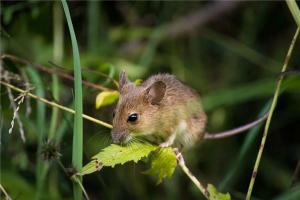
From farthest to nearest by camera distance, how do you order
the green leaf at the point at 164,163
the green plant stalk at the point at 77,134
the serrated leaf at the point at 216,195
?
the green leaf at the point at 164,163 < the serrated leaf at the point at 216,195 < the green plant stalk at the point at 77,134

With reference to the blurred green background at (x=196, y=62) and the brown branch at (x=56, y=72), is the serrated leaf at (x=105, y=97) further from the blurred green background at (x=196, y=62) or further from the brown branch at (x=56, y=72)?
the blurred green background at (x=196, y=62)

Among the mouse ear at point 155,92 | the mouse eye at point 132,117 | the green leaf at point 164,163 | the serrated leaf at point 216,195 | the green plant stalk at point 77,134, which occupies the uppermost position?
the mouse ear at point 155,92

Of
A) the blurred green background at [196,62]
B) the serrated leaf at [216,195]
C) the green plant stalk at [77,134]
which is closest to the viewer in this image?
the green plant stalk at [77,134]

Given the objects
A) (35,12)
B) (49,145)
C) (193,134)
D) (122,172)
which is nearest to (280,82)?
(193,134)

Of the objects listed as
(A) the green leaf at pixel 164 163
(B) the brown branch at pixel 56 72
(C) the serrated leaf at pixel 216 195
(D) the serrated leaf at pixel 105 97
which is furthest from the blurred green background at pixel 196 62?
(C) the serrated leaf at pixel 216 195

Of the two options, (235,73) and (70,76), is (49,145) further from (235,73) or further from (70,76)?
(235,73)

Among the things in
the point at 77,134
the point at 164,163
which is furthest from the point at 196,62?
the point at 77,134

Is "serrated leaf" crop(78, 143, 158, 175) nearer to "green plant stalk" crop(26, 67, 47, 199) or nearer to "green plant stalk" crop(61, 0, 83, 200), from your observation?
"green plant stalk" crop(61, 0, 83, 200)

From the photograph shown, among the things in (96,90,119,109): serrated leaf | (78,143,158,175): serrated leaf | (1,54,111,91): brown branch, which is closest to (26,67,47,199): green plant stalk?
(1,54,111,91): brown branch
